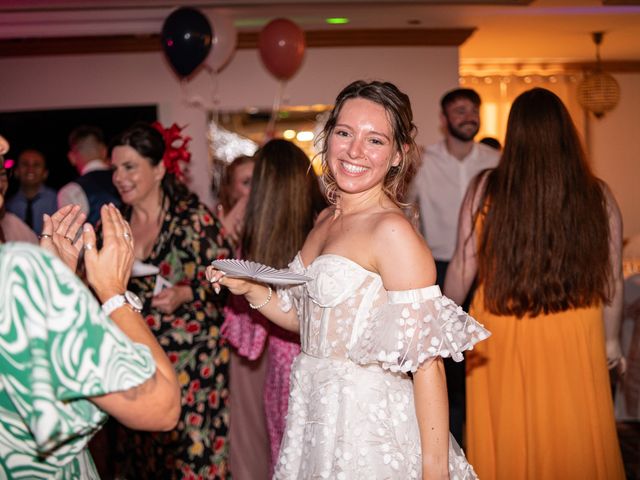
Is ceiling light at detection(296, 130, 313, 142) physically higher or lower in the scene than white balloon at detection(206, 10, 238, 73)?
lower

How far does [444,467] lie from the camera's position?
1697mm

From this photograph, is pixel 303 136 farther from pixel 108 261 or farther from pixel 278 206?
pixel 108 261

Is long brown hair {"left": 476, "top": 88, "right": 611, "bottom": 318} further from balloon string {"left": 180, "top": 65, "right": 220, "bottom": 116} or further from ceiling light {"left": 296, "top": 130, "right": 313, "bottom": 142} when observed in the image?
balloon string {"left": 180, "top": 65, "right": 220, "bottom": 116}

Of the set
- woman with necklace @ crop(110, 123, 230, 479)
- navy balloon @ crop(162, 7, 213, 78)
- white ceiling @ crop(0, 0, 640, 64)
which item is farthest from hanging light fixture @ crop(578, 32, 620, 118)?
woman with necklace @ crop(110, 123, 230, 479)

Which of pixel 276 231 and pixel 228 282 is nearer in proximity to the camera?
pixel 228 282

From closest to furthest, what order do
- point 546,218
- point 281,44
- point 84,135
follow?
point 546,218, point 84,135, point 281,44

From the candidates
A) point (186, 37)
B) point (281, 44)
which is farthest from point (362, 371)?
point (281, 44)

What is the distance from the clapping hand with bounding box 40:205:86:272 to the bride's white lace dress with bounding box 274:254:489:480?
63cm

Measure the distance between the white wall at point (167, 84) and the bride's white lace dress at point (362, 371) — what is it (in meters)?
5.36

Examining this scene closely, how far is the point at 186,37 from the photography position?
19.3 feet

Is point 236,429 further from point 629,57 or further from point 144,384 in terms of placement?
point 629,57

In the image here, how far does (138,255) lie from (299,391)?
1.60 metres

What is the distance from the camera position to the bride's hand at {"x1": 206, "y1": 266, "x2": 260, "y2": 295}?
204 centimetres

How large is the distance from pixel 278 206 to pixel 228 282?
107 centimetres
